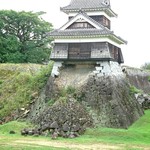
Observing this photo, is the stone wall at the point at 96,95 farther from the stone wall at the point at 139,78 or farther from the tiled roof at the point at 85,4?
the stone wall at the point at 139,78

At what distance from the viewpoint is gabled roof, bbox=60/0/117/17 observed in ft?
83.2

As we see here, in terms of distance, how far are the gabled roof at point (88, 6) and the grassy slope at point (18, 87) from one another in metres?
4.71

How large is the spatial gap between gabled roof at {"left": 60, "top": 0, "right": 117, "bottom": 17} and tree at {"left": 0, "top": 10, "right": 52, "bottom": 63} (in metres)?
12.2

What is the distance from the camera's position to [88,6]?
25.6 meters

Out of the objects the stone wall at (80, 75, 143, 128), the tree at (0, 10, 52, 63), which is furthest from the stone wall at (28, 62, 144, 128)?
the tree at (0, 10, 52, 63)

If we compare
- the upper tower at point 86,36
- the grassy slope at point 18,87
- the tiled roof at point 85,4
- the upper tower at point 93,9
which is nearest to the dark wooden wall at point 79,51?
the upper tower at point 86,36

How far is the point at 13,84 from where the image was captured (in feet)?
93.9

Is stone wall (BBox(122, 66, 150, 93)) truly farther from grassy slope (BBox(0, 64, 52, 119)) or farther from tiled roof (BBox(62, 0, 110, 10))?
tiled roof (BBox(62, 0, 110, 10))

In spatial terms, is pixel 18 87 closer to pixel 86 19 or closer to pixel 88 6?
pixel 86 19

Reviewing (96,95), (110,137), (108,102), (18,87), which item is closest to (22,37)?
(18,87)

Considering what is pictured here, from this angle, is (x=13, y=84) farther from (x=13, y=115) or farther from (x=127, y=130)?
(x=127, y=130)

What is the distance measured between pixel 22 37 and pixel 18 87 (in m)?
12.3

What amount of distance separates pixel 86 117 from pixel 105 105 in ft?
5.39

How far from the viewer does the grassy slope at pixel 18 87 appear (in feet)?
84.8
